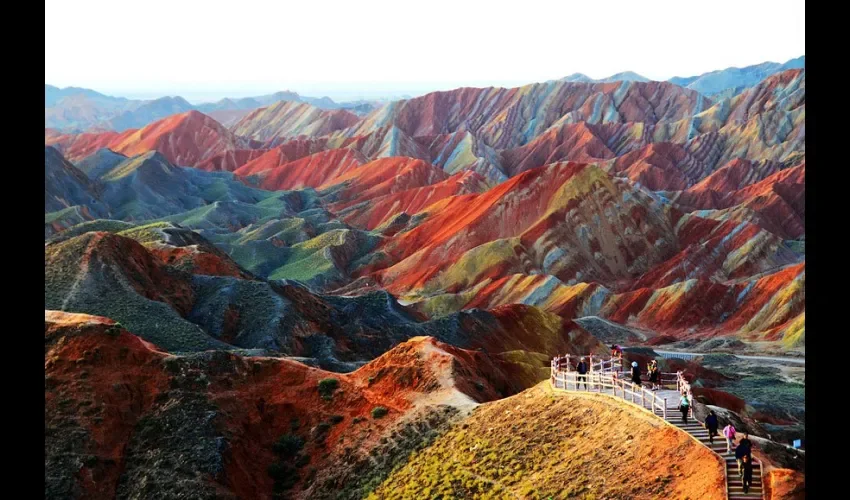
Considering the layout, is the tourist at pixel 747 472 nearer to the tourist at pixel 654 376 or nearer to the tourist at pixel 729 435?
the tourist at pixel 729 435

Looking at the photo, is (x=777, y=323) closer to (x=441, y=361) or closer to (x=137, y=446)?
(x=441, y=361)

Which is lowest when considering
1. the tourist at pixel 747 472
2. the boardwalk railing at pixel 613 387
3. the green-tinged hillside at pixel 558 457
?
the green-tinged hillside at pixel 558 457

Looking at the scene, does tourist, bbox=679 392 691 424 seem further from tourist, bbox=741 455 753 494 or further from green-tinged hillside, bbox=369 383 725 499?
tourist, bbox=741 455 753 494

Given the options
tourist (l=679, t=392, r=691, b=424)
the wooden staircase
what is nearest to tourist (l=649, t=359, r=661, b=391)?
the wooden staircase

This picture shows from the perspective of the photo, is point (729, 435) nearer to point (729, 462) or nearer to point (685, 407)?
point (729, 462)

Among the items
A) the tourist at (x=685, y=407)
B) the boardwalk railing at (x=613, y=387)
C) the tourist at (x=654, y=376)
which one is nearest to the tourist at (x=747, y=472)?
the tourist at (x=685, y=407)

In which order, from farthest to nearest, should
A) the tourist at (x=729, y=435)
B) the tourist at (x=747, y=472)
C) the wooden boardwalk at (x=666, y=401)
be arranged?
the tourist at (x=729, y=435) < the wooden boardwalk at (x=666, y=401) < the tourist at (x=747, y=472)

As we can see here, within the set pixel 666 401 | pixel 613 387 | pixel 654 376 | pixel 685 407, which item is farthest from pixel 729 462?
pixel 613 387
